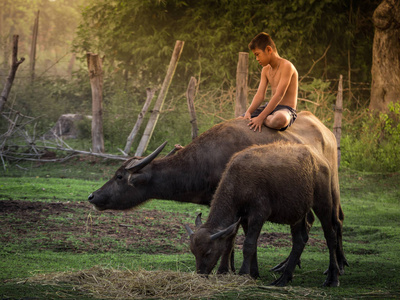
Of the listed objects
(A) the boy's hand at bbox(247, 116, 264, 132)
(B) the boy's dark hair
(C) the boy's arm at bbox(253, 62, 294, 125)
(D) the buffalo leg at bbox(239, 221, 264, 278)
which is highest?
(B) the boy's dark hair

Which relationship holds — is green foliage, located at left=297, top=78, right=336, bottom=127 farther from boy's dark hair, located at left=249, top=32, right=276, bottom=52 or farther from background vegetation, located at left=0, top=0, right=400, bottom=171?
boy's dark hair, located at left=249, top=32, right=276, bottom=52

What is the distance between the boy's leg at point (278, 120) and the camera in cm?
664

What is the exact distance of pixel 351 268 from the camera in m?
6.70

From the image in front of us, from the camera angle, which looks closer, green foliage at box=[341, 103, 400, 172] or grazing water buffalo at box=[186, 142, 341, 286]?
grazing water buffalo at box=[186, 142, 341, 286]

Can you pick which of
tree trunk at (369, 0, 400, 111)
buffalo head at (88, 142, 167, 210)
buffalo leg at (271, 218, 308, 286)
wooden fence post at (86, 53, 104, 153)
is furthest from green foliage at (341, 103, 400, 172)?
buffalo head at (88, 142, 167, 210)

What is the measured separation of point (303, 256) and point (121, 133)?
32.4 ft

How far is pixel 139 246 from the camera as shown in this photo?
7547mm

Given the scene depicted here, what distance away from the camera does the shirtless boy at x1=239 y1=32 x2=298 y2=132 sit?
6688mm

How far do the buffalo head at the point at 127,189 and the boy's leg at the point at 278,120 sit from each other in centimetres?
154

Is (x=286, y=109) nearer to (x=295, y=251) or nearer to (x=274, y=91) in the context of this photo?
(x=274, y=91)

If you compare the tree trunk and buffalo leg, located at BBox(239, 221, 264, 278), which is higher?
the tree trunk

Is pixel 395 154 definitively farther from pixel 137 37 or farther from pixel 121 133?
pixel 137 37

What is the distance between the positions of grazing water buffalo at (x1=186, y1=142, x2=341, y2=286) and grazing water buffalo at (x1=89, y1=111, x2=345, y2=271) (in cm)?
A: 63

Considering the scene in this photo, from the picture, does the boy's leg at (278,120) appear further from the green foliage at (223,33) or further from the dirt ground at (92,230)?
the green foliage at (223,33)
